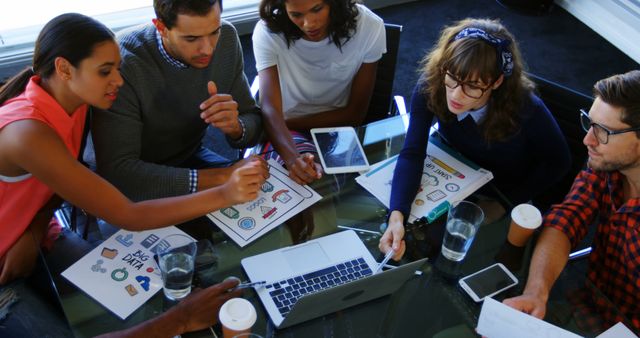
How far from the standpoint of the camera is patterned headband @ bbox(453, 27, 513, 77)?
5.95 ft

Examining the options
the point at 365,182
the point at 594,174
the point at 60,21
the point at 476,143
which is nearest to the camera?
the point at 60,21

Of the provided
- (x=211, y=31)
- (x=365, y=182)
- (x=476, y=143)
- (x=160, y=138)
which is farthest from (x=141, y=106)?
(x=476, y=143)

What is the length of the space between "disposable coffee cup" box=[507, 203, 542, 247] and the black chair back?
973 mm

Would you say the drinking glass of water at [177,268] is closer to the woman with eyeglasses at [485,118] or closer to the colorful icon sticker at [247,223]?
the colorful icon sticker at [247,223]

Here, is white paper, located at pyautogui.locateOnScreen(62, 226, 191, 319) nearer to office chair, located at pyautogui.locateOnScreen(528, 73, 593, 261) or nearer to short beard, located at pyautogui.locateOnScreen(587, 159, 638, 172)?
short beard, located at pyautogui.locateOnScreen(587, 159, 638, 172)

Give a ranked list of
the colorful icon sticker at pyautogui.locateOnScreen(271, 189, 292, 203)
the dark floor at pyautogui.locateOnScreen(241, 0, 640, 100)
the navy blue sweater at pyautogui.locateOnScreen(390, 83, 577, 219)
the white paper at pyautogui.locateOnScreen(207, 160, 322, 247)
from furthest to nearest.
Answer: the dark floor at pyautogui.locateOnScreen(241, 0, 640, 100) < the navy blue sweater at pyautogui.locateOnScreen(390, 83, 577, 219) < the colorful icon sticker at pyautogui.locateOnScreen(271, 189, 292, 203) < the white paper at pyautogui.locateOnScreen(207, 160, 322, 247)

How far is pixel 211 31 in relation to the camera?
1823mm

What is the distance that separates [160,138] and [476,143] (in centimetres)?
107

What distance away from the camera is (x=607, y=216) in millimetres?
1712

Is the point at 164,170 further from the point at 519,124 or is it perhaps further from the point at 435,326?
the point at 519,124

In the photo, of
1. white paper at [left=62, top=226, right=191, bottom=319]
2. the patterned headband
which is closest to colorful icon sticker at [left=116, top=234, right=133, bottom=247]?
white paper at [left=62, top=226, right=191, bottom=319]

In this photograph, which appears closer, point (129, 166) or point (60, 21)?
point (60, 21)

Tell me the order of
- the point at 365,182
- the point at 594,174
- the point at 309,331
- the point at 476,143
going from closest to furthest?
the point at 309,331 → the point at 594,174 → the point at 365,182 → the point at 476,143

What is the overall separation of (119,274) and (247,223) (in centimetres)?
37
